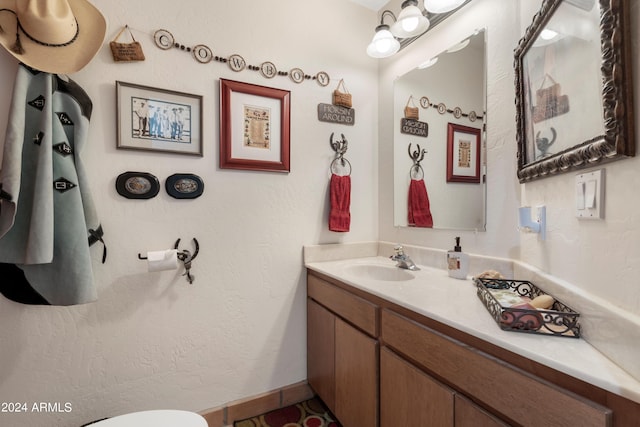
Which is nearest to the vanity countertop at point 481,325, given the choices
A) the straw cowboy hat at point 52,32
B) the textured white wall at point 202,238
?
the textured white wall at point 202,238

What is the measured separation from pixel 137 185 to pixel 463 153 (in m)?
1.62

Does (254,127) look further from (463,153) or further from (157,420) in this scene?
(157,420)

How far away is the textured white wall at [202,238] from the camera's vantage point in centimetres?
125

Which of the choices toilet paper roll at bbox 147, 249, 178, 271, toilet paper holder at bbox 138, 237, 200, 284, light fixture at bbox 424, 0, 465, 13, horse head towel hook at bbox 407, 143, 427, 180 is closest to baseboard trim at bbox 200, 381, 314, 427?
toilet paper holder at bbox 138, 237, 200, 284

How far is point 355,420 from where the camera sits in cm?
130

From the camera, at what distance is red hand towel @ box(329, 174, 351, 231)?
1.77 metres

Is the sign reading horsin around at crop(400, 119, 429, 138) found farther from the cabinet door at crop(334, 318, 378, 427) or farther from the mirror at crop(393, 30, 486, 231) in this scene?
the cabinet door at crop(334, 318, 378, 427)

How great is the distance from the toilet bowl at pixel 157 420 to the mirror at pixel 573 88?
1433 millimetres

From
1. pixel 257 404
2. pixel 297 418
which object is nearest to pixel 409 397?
pixel 297 418

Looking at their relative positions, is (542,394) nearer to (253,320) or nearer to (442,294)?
(442,294)

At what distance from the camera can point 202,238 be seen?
1.48 m

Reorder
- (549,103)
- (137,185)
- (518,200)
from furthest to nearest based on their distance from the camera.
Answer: (137,185)
(518,200)
(549,103)

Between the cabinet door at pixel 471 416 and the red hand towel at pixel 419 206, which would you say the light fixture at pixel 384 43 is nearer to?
the red hand towel at pixel 419 206

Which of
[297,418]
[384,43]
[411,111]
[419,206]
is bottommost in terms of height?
[297,418]
